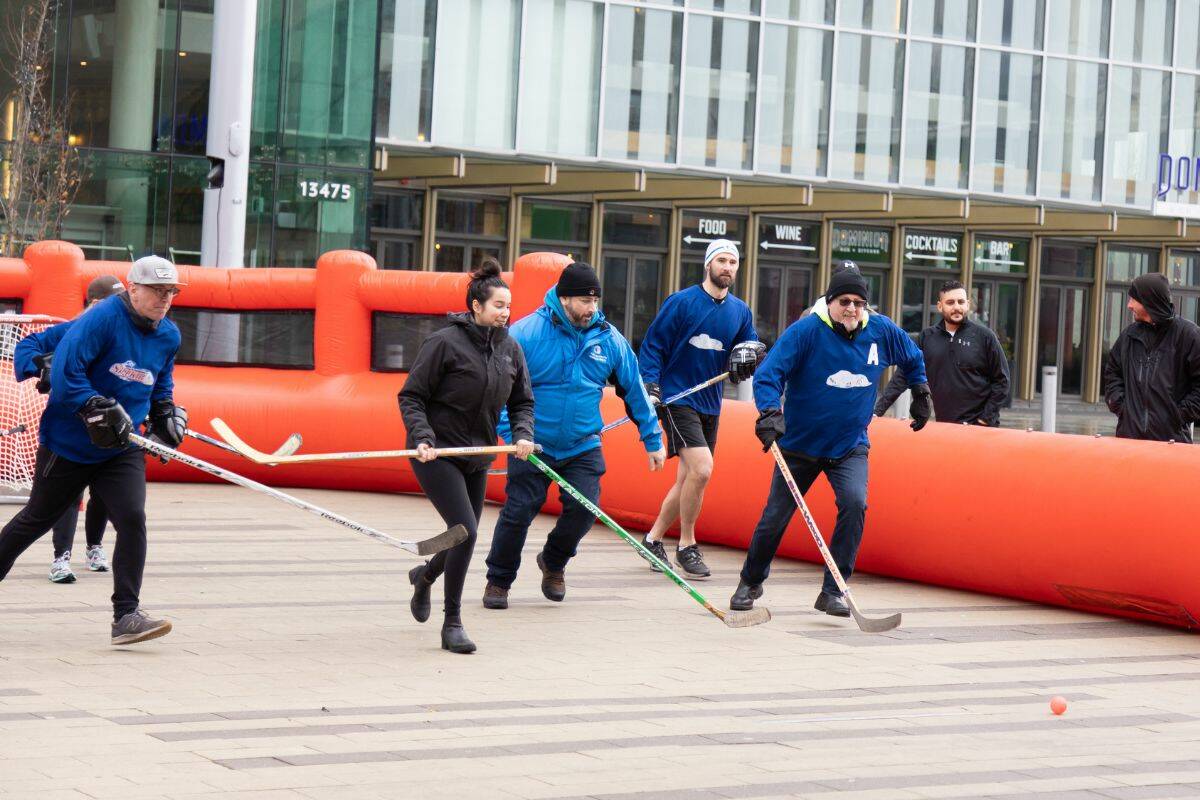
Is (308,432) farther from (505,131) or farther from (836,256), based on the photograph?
(836,256)

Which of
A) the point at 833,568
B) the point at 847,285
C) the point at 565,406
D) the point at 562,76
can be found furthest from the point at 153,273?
the point at 562,76

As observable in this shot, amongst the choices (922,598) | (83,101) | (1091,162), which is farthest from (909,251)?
(922,598)

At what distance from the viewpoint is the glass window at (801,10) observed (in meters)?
32.2

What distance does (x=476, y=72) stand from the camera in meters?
29.9

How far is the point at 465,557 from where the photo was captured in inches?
315

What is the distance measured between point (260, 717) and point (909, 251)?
101 ft

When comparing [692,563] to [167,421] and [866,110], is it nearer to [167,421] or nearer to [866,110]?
[167,421]

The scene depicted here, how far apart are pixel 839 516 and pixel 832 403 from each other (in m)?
0.57

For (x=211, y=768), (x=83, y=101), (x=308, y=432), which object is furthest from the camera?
(x=83, y=101)

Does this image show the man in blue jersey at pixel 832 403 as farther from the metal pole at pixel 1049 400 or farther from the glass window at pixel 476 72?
the glass window at pixel 476 72

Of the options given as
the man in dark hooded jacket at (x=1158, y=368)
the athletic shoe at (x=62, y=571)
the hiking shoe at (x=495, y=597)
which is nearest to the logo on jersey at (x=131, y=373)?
the athletic shoe at (x=62, y=571)

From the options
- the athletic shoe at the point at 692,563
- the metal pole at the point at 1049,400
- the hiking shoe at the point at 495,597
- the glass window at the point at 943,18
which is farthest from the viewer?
the glass window at the point at 943,18

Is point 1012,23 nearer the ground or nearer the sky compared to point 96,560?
nearer the sky

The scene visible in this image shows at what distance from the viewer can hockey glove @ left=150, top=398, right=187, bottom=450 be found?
794 cm
